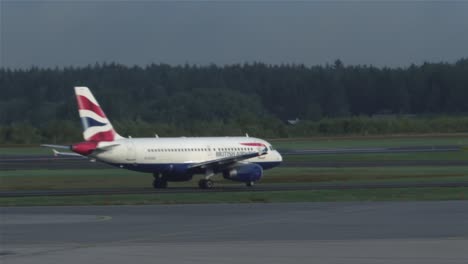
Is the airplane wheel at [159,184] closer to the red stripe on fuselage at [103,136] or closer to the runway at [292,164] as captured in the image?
the red stripe on fuselage at [103,136]

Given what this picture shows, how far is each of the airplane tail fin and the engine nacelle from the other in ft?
21.1

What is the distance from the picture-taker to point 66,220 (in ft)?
108

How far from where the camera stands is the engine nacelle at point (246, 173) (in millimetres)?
53969

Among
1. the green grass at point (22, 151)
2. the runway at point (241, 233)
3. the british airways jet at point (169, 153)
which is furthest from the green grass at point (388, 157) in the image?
the runway at point (241, 233)

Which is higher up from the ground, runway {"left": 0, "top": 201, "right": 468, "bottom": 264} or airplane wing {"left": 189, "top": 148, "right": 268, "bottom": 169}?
airplane wing {"left": 189, "top": 148, "right": 268, "bottom": 169}

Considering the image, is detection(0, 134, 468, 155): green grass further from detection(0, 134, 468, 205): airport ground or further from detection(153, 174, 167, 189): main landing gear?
detection(153, 174, 167, 189): main landing gear

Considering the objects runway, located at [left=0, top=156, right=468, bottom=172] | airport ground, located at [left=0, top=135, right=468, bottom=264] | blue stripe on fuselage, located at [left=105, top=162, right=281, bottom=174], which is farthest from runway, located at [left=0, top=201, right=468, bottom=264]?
runway, located at [left=0, top=156, right=468, bottom=172]

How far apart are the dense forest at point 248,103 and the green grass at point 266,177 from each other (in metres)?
42.1

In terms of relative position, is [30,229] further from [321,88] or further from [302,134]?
[321,88]

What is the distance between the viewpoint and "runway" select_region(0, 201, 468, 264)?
2189 centimetres

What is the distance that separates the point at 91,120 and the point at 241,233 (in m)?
26.9

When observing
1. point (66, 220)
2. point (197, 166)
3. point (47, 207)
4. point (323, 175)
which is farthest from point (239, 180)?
point (66, 220)

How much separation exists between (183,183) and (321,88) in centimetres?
12736

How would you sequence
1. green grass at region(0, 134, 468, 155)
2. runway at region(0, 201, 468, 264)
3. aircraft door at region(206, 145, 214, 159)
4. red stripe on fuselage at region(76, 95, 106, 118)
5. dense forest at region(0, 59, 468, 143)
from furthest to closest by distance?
1. dense forest at region(0, 59, 468, 143)
2. green grass at region(0, 134, 468, 155)
3. aircraft door at region(206, 145, 214, 159)
4. red stripe on fuselage at region(76, 95, 106, 118)
5. runway at region(0, 201, 468, 264)
